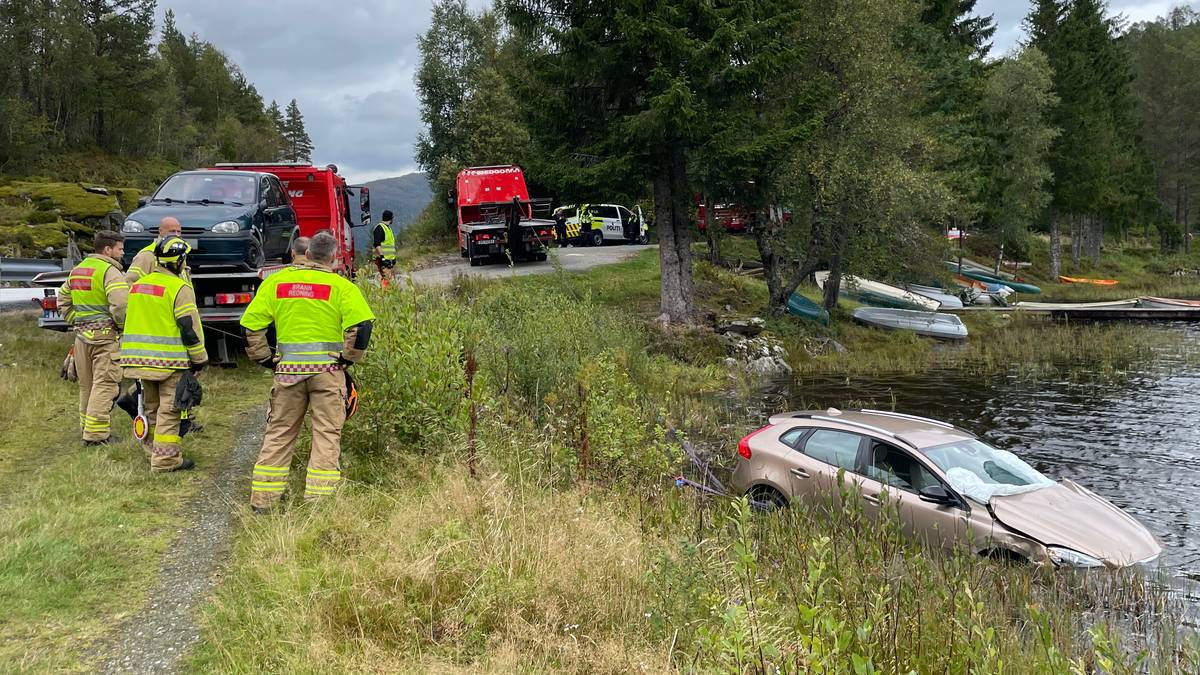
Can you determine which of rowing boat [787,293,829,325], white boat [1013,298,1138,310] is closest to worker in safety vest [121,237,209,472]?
rowing boat [787,293,829,325]

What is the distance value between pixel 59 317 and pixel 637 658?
36.8 feet

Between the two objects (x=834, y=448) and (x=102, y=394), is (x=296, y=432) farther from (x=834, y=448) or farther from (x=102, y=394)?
(x=834, y=448)

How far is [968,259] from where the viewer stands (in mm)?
49625

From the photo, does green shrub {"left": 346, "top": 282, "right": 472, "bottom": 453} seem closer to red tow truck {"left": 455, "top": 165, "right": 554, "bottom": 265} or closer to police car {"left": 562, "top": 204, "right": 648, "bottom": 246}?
red tow truck {"left": 455, "top": 165, "right": 554, "bottom": 265}

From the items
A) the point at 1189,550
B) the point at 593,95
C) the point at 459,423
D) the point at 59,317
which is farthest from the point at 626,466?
the point at 593,95

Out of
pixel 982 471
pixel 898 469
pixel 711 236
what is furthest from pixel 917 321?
pixel 898 469

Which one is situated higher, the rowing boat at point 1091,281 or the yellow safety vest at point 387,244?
the yellow safety vest at point 387,244

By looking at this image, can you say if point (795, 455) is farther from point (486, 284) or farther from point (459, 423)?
point (486, 284)

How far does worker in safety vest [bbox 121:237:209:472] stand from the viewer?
22.9ft

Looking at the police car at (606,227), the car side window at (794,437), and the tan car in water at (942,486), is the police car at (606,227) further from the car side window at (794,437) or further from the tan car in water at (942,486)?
the car side window at (794,437)

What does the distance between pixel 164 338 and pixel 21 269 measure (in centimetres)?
1452

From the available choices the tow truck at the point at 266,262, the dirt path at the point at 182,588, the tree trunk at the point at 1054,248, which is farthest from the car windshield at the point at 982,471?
the tree trunk at the point at 1054,248

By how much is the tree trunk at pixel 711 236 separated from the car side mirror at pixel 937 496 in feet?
59.9

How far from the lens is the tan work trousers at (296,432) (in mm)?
5965
